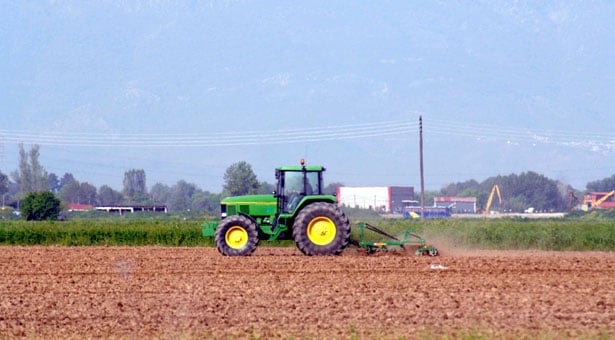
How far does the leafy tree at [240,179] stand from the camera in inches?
2660

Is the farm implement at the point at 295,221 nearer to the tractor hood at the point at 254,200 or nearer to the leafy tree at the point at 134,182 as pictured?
the tractor hood at the point at 254,200

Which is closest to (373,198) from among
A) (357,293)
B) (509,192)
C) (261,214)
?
(509,192)

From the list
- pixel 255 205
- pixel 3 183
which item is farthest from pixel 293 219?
pixel 3 183

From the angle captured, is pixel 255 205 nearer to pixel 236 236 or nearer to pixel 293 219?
pixel 236 236

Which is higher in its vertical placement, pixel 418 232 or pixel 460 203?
pixel 460 203

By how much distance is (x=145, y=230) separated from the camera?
38.5m

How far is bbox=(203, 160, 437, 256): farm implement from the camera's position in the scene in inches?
965

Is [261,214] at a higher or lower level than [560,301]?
higher

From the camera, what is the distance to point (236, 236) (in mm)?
25219

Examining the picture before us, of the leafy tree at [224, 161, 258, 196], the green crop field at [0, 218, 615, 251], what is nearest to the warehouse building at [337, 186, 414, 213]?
the leafy tree at [224, 161, 258, 196]

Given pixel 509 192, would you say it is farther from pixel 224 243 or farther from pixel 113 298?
Result: pixel 113 298

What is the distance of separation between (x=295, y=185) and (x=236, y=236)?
6.91 ft

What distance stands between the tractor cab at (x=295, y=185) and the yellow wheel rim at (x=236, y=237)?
46.9 inches

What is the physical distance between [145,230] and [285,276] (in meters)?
19.8
